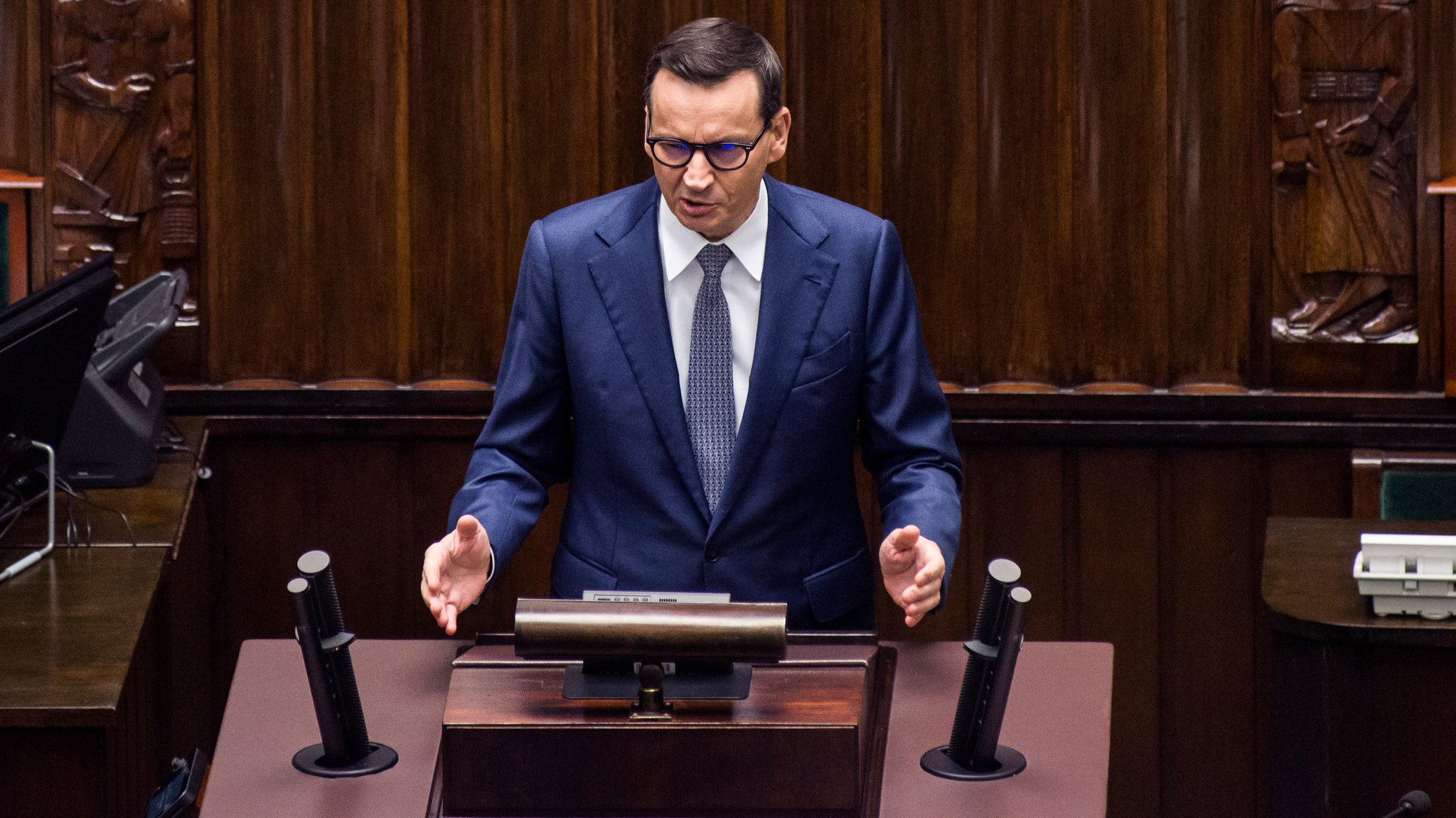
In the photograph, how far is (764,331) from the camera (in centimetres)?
234

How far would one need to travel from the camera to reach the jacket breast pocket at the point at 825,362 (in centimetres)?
235

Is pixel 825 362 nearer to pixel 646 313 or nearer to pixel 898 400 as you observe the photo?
pixel 898 400

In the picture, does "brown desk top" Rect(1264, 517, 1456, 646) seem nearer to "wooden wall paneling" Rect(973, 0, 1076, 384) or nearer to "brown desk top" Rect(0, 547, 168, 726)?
"wooden wall paneling" Rect(973, 0, 1076, 384)

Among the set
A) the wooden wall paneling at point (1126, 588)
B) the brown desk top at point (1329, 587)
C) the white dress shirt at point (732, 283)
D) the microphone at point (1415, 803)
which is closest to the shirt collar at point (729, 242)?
the white dress shirt at point (732, 283)

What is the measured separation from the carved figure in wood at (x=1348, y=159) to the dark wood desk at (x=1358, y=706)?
4.22 ft

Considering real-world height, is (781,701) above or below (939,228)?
below

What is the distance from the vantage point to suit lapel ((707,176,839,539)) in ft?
7.61

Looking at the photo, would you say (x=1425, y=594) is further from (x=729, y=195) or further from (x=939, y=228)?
(x=939, y=228)

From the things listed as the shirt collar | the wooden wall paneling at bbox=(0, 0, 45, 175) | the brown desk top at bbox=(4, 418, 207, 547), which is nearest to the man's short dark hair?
the shirt collar

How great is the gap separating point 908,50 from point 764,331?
152 cm

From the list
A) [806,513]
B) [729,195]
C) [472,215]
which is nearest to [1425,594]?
[806,513]

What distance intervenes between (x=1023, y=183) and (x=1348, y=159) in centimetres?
66

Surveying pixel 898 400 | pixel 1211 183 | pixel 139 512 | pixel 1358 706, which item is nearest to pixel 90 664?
pixel 139 512

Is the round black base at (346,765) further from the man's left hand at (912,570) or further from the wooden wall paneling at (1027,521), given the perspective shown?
the wooden wall paneling at (1027,521)
